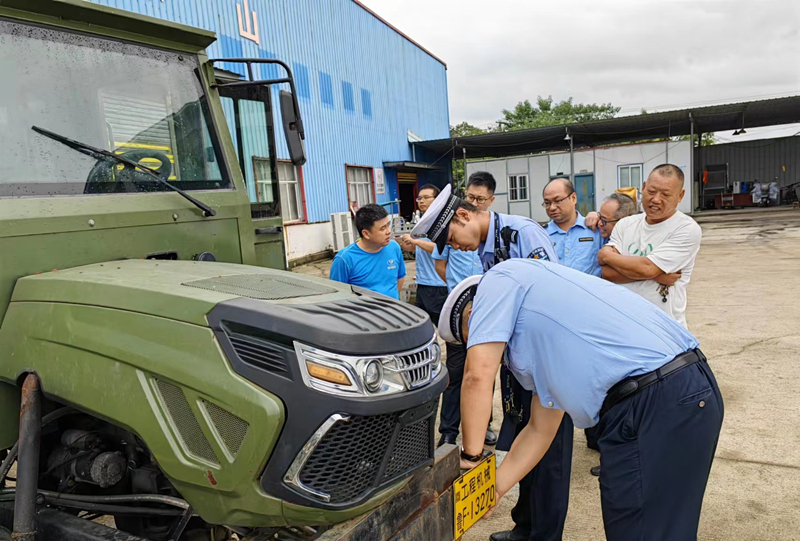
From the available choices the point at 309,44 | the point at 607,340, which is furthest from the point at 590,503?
the point at 309,44

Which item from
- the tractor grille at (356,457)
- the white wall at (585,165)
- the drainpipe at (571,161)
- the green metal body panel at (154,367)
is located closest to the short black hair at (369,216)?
the green metal body panel at (154,367)

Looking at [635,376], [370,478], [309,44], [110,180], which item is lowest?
[370,478]

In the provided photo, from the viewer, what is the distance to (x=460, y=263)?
4.38 metres

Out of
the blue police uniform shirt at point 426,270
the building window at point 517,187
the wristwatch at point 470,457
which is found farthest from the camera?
the building window at point 517,187

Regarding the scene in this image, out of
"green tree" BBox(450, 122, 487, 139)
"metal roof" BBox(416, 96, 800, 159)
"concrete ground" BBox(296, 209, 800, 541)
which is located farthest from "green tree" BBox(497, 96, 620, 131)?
"concrete ground" BBox(296, 209, 800, 541)

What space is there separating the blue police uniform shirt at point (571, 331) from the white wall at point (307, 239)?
498 inches

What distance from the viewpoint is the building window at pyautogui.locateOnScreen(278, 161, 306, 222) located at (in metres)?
15.3

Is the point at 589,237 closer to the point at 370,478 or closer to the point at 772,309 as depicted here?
the point at 370,478

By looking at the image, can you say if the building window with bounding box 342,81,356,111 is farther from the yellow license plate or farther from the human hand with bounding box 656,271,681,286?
the yellow license plate

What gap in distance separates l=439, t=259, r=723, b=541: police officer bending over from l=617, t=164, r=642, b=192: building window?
24555 millimetres

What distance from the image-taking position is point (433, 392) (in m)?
1.86

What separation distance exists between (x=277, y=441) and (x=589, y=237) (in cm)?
322

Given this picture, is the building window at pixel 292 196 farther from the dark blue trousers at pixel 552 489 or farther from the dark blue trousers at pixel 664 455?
the dark blue trousers at pixel 664 455

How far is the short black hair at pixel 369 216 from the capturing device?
14.1ft
